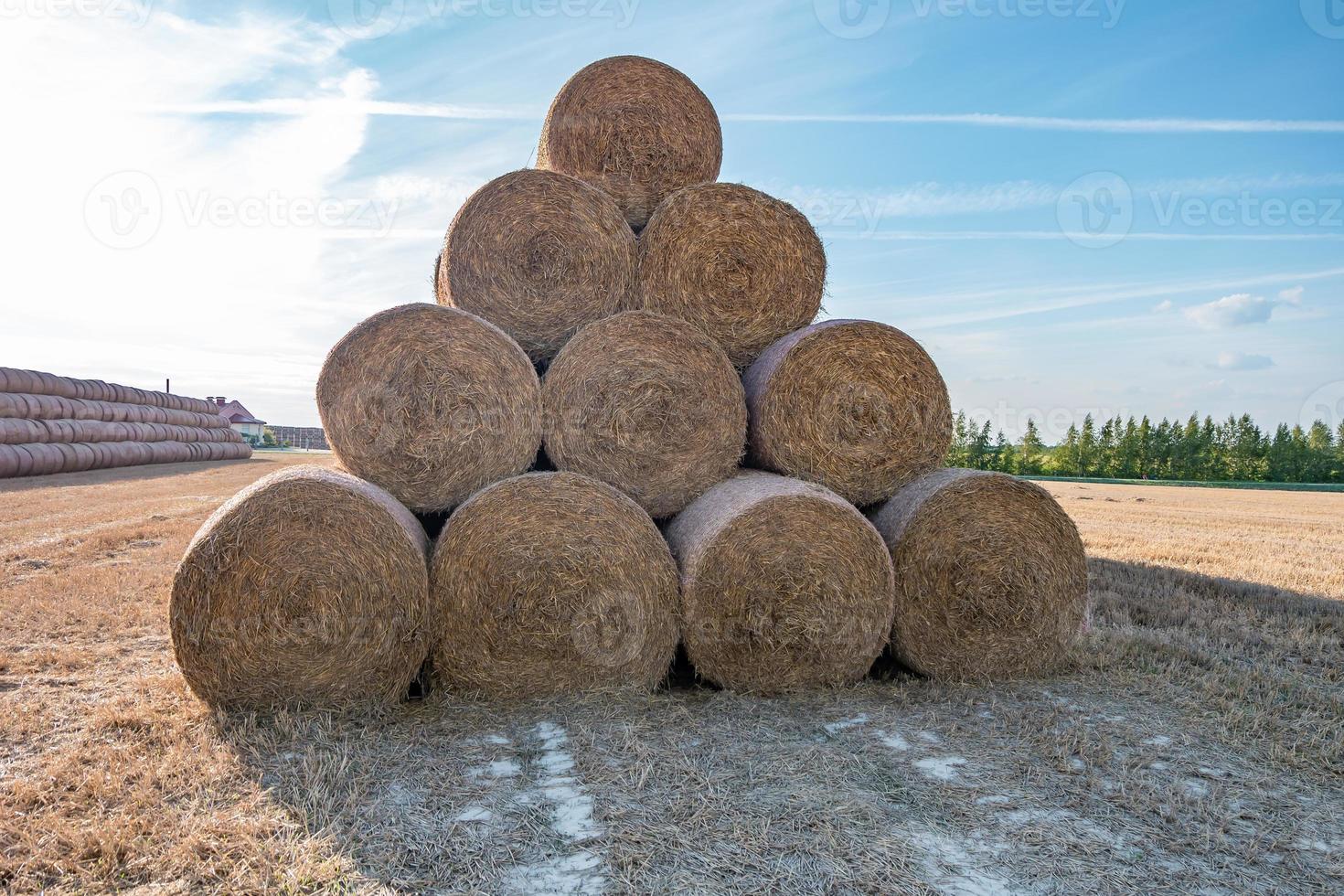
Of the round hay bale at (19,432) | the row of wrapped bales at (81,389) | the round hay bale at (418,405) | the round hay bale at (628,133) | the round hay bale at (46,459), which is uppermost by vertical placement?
the round hay bale at (628,133)

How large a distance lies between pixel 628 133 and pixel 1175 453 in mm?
53247

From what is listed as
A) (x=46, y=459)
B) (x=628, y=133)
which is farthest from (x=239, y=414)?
(x=628, y=133)

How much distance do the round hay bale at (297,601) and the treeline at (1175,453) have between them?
45.5m

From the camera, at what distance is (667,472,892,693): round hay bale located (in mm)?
3979

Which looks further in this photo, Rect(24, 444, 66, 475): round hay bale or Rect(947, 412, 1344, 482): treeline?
Rect(947, 412, 1344, 482): treeline

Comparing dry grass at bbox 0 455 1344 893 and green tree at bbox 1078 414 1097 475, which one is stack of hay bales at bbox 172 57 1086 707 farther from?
green tree at bbox 1078 414 1097 475

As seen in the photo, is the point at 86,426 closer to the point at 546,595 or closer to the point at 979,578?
the point at 546,595

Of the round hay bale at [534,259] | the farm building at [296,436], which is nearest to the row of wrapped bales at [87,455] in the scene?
the round hay bale at [534,259]

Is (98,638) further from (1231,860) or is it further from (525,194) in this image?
(1231,860)

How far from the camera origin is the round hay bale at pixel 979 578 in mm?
4359

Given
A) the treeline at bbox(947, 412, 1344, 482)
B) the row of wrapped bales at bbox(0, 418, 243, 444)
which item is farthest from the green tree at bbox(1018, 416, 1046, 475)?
the row of wrapped bales at bbox(0, 418, 243, 444)

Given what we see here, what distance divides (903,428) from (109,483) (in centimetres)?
1557

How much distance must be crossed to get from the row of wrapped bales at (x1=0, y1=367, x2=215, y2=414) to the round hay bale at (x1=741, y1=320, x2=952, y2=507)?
18394mm

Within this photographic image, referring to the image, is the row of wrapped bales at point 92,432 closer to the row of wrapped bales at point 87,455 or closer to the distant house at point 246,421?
the row of wrapped bales at point 87,455
